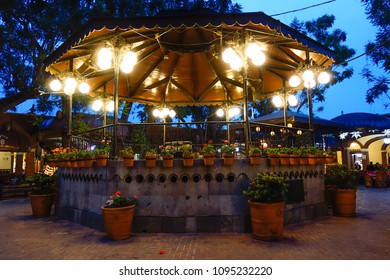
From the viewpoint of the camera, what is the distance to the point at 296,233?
6699 mm

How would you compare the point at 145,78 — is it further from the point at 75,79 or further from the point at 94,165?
the point at 94,165

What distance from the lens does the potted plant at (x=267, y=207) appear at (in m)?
6.11

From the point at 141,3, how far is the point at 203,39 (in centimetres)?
1202

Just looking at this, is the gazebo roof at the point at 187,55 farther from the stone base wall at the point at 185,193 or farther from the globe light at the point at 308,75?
the stone base wall at the point at 185,193

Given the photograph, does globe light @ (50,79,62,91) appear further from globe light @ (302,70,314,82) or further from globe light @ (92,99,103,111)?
globe light @ (302,70,314,82)

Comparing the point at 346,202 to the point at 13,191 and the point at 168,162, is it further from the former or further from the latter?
the point at 13,191

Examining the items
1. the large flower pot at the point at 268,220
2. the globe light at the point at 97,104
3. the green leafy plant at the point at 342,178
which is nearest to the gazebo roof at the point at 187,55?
the globe light at the point at 97,104

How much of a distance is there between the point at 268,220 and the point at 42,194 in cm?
788

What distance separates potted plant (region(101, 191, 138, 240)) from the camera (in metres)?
6.28

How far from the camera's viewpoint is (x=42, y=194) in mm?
9430

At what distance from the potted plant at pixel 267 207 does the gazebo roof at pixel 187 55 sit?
168 inches

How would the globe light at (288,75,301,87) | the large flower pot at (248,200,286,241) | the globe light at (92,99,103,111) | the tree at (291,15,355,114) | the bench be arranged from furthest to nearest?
the tree at (291,15,355,114) < the bench < the globe light at (92,99,103,111) < the globe light at (288,75,301,87) < the large flower pot at (248,200,286,241)

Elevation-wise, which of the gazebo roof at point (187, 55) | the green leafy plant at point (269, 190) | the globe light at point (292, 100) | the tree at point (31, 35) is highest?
the tree at point (31, 35)

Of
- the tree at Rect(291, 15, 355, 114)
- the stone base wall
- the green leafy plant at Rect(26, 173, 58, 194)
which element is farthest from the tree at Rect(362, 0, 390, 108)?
the green leafy plant at Rect(26, 173, 58, 194)
